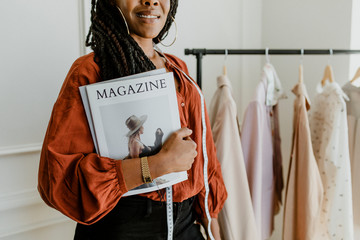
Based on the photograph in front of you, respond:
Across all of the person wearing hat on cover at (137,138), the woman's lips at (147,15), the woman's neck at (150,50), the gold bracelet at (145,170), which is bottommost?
the gold bracelet at (145,170)

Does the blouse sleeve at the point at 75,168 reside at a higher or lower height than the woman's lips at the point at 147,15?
lower

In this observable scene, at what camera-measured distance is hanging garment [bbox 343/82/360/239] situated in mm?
1255

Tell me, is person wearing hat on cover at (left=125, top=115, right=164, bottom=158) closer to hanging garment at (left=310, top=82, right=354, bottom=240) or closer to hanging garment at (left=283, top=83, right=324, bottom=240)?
hanging garment at (left=283, top=83, right=324, bottom=240)

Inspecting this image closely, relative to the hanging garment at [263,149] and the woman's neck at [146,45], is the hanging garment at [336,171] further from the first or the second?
the woman's neck at [146,45]

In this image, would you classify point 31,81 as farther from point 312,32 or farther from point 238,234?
point 312,32

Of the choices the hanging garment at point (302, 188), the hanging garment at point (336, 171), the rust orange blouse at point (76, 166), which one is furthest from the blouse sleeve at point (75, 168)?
the hanging garment at point (336, 171)

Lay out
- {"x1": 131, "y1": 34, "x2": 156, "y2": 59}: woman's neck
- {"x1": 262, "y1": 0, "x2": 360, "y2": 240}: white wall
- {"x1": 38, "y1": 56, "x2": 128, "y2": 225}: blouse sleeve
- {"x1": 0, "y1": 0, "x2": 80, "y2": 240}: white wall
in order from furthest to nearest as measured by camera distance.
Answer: {"x1": 262, "y1": 0, "x2": 360, "y2": 240}: white wall
{"x1": 0, "y1": 0, "x2": 80, "y2": 240}: white wall
{"x1": 131, "y1": 34, "x2": 156, "y2": 59}: woman's neck
{"x1": 38, "y1": 56, "x2": 128, "y2": 225}: blouse sleeve

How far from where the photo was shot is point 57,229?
1.16 meters

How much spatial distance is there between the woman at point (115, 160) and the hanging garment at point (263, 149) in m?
0.35

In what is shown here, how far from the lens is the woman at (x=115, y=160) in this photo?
0.67 m

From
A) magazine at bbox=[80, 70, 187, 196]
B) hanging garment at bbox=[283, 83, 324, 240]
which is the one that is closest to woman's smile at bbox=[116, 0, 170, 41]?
magazine at bbox=[80, 70, 187, 196]

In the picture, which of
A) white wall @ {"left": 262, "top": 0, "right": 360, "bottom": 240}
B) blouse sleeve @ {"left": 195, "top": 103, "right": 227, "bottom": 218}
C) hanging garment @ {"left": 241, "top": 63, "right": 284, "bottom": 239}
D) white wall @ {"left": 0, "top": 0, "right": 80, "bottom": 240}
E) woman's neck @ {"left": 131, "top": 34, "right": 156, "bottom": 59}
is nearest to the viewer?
woman's neck @ {"left": 131, "top": 34, "right": 156, "bottom": 59}

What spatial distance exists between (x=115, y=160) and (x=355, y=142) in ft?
3.20

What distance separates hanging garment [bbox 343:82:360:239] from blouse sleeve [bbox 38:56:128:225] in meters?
0.96
